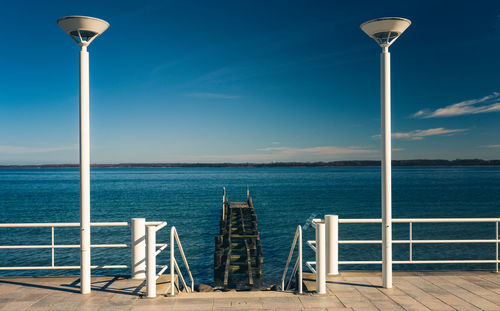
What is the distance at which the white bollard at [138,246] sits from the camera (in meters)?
6.40

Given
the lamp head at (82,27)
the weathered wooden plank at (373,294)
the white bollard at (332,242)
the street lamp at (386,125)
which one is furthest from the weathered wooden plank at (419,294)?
the lamp head at (82,27)

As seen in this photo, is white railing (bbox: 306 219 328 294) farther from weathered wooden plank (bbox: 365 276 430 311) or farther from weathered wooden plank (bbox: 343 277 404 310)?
weathered wooden plank (bbox: 365 276 430 311)

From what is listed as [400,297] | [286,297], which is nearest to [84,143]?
A: [286,297]

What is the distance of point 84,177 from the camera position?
586cm

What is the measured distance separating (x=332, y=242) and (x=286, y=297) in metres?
1.44

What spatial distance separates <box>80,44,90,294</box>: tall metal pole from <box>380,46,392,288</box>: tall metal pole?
15.8ft

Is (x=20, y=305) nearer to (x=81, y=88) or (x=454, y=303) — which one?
(x=81, y=88)

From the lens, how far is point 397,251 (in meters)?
21.8

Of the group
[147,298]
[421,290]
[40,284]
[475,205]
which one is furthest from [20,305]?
[475,205]

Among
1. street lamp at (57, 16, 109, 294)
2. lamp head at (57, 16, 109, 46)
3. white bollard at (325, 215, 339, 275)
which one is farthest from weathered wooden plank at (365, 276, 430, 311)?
lamp head at (57, 16, 109, 46)

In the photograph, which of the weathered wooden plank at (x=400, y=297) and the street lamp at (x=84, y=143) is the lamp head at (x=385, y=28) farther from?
the street lamp at (x=84, y=143)

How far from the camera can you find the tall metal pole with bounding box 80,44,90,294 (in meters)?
5.82

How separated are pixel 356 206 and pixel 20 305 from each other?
44212 mm

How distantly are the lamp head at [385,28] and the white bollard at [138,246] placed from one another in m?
5.02
